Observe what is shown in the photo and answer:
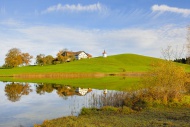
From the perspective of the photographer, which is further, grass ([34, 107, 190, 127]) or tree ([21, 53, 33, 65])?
tree ([21, 53, 33, 65])

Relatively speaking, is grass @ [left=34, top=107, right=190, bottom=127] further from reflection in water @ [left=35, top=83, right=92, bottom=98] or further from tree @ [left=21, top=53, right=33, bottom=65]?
tree @ [left=21, top=53, right=33, bottom=65]

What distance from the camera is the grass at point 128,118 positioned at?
58.0 feet

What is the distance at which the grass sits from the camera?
17672mm

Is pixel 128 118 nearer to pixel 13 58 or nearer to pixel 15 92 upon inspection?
pixel 15 92

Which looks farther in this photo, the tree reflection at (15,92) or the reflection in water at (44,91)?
the reflection in water at (44,91)

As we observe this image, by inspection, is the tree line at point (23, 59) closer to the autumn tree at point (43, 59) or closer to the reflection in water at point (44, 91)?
the autumn tree at point (43, 59)

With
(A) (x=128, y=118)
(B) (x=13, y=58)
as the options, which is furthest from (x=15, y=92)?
(B) (x=13, y=58)

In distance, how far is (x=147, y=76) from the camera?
2981cm

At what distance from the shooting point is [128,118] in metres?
19.9

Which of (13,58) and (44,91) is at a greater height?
(13,58)

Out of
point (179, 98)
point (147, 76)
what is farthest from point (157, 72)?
point (179, 98)

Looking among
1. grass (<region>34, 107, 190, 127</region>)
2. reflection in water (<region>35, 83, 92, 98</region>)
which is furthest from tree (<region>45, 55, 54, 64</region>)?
grass (<region>34, 107, 190, 127</region>)

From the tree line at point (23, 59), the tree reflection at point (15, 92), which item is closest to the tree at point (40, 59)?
the tree line at point (23, 59)

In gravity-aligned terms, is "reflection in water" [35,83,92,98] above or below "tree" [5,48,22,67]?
below
